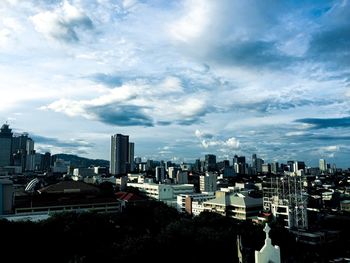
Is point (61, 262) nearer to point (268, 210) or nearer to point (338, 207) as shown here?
point (268, 210)

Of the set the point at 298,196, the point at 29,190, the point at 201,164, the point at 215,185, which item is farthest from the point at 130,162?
the point at 298,196

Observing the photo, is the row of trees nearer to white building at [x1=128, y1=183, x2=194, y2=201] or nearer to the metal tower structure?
the metal tower structure

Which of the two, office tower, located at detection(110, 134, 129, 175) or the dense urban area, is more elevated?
office tower, located at detection(110, 134, 129, 175)

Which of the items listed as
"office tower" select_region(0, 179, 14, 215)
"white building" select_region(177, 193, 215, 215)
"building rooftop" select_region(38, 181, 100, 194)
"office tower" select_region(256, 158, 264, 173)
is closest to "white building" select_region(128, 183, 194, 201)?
"white building" select_region(177, 193, 215, 215)

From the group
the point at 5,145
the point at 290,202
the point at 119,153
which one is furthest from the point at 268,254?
the point at 5,145

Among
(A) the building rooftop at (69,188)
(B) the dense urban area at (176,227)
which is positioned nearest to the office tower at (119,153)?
(B) the dense urban area at (176,227)

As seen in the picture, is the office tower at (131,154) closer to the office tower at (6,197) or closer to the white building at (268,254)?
the office tower at (6,197)
